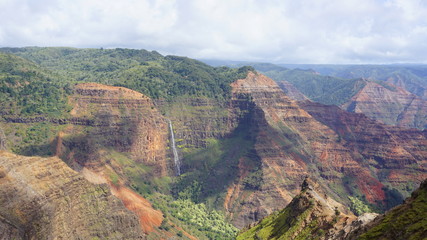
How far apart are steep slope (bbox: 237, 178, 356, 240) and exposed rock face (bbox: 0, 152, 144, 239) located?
3956cm

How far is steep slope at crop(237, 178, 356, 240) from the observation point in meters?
85.5

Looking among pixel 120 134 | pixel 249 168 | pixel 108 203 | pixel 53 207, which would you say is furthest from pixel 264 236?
pixel 120 134

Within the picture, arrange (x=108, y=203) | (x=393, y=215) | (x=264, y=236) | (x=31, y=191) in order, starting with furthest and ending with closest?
(x=264, y=236)
(x=108, y=203)
(x=31, y=191)
(x=393, y=215)

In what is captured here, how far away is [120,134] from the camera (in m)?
184

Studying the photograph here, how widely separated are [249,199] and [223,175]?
82.8 ft

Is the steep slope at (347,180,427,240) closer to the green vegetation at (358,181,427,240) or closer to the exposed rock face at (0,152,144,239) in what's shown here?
the green vegetation at (358,181,427,240)

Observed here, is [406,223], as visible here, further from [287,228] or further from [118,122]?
[118,122]

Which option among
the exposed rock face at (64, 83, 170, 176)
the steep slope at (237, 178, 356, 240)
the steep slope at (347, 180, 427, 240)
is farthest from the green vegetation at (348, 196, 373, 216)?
the steep slope at (347, 180, 427, 240)

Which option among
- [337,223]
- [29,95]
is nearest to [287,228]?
[337,223]

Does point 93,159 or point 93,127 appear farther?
point 93,127

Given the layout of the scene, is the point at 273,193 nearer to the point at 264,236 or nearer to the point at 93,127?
the point at 264,236

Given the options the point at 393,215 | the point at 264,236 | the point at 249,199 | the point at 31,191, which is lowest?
the point at 249,199

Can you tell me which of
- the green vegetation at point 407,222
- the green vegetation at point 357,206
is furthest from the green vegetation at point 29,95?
the green vegetation at point 407,222

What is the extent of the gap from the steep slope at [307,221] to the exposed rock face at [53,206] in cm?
3956
